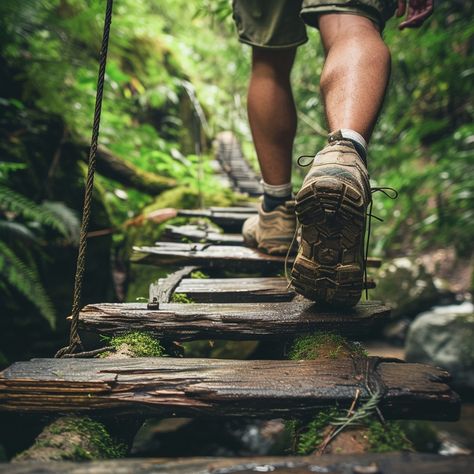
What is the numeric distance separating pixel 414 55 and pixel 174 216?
4413 millimetres

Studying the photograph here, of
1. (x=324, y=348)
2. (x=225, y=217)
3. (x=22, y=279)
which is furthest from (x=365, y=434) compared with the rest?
(x=22, y=279)

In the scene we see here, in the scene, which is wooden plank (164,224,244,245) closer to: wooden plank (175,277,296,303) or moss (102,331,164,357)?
wooden plank (175,277,296,303)

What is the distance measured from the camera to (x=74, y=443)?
936 millimetres

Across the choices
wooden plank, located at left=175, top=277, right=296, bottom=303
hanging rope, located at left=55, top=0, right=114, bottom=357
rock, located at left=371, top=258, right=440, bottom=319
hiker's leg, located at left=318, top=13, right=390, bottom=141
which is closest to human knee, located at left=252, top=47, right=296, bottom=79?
hiker's leg, located at left=318, top=13, right=390, bottom=141

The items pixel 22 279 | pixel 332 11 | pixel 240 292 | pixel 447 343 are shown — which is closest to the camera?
pixel 332 11

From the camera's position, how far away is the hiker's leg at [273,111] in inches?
80.6

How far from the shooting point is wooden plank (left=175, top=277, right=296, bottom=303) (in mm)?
1700

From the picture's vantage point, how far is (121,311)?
1.41 meters

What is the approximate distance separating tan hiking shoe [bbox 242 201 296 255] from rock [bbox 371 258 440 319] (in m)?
4.89

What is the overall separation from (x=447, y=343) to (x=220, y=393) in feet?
16.0

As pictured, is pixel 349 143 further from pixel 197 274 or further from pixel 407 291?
pixel 407 291

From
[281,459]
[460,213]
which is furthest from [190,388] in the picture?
[460,213]

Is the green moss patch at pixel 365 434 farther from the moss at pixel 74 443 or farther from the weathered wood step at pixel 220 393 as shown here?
the moss at pixel 74 443

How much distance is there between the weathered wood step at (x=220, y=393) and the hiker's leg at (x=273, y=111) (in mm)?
1195
